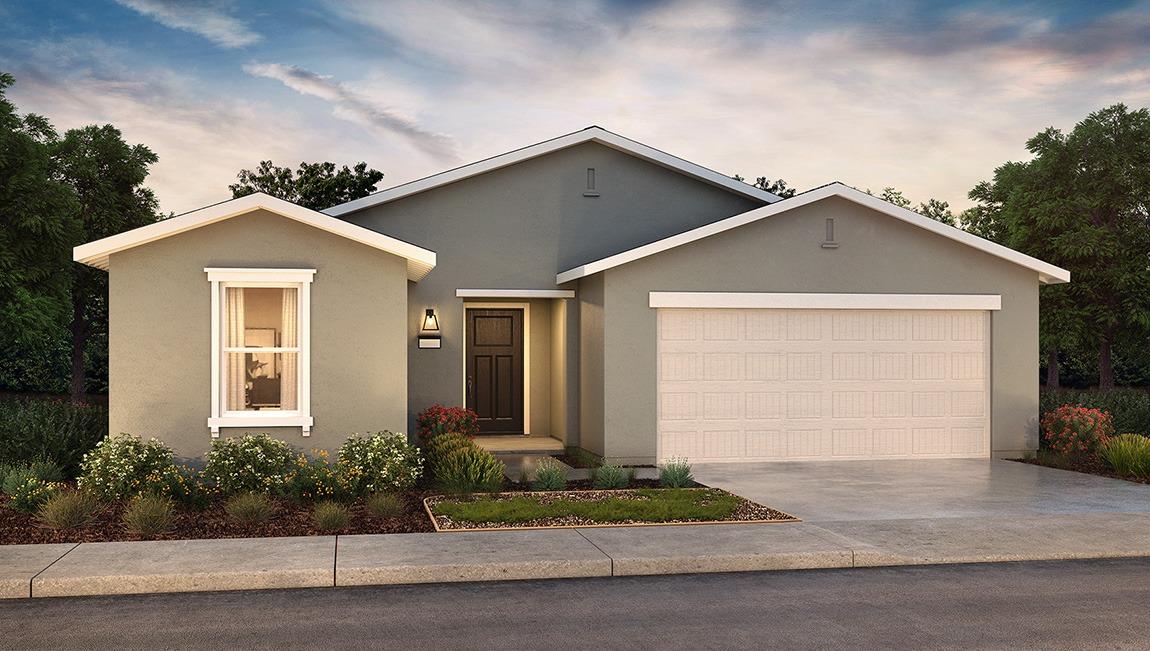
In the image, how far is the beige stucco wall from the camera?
12000 millimetres

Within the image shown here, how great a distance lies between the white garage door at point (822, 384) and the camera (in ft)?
49.4

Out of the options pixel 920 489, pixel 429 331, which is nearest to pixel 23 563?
pixel 429 331

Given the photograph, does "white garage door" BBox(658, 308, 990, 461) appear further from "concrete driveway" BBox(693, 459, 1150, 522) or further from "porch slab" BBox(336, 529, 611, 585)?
"porch slab" BBox(336, 529, 611, 585)

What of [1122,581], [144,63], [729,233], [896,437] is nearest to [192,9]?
[144,63]

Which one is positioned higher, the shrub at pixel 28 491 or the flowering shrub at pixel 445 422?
the flowering shrub at pixel 445 422

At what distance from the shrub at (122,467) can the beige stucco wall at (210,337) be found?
771 mm

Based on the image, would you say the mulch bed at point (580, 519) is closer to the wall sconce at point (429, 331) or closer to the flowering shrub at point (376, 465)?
the flowering shrub at point (376, 465)

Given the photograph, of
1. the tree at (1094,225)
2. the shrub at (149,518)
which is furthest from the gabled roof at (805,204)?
the tree at (1094,225)

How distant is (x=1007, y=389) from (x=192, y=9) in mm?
14633

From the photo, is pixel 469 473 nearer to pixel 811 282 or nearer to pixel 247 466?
pixel 247 466

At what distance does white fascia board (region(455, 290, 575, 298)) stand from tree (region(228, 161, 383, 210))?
68.5 ft

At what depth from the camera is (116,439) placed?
11.4 metres

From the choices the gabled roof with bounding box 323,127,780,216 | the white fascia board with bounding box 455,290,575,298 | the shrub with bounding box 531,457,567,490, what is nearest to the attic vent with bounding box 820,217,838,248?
the gabled roof with bounding box 323,127,780,216

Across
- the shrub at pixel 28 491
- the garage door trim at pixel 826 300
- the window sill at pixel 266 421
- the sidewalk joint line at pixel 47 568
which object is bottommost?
the sidewalk joint line at pixel 47 568
